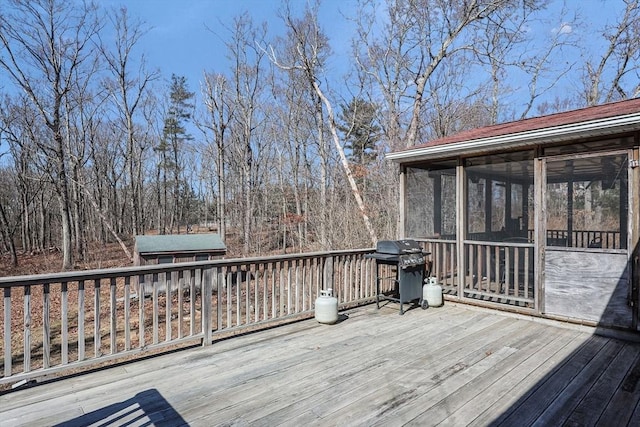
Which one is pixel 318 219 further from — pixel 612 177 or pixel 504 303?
pixel 612 177

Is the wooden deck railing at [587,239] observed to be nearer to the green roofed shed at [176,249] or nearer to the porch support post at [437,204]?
the porch support post at [437,204]

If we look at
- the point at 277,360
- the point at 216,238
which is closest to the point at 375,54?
the point at 216,238

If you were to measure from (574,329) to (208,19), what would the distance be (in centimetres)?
1405

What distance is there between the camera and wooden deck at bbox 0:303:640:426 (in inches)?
86.0

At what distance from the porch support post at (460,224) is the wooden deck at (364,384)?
1.19 m

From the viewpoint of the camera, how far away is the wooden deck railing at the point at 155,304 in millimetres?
2660

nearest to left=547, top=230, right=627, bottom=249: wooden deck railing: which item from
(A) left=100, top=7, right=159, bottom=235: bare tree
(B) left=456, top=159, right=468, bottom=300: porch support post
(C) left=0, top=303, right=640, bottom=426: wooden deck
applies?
(C) left=0, top=303, right=640, bottom=426: wooden deck

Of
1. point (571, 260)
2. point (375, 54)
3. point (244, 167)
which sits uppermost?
point (375, 54)

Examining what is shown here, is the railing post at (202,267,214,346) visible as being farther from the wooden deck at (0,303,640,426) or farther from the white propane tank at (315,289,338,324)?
the white propane tank at (315,289,338,324)

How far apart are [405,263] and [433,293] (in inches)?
29.6

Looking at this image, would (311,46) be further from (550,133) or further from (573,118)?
(550,133)

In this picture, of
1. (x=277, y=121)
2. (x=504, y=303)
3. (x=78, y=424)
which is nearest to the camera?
(x=78, y=424)

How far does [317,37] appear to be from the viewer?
11266mm

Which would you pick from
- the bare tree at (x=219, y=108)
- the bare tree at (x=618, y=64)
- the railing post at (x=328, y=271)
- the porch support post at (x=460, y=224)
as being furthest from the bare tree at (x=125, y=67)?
the bare tree at (x=618, y=64)
